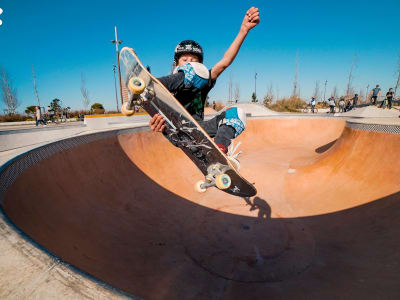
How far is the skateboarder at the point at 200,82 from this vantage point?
2.81 meters

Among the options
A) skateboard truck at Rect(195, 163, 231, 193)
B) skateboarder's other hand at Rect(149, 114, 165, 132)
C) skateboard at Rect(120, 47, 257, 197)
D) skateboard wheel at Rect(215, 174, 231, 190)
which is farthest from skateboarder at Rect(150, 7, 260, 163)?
skateboard wheel at Rect(215, 174, 231, 190)

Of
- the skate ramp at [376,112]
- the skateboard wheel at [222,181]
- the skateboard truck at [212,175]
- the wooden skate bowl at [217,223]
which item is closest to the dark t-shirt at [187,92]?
the skateboard truck at [212,175]

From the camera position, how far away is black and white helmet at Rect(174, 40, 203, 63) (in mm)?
3349

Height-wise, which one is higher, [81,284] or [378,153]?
[81,284]

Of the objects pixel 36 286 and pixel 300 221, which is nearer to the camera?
pixel 36 286

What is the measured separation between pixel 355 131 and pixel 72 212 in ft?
28.0

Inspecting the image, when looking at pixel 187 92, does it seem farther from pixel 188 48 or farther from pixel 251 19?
pixel 251 19

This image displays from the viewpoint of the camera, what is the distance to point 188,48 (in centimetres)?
335

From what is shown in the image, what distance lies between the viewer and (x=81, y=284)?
0.91m

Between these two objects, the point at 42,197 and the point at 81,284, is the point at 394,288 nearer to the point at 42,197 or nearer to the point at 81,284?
the point at 81,284

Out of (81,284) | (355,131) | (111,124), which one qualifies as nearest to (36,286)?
(81,284)

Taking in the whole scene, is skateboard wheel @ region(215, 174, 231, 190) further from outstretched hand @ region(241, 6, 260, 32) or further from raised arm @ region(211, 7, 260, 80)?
outstretched hand @ region(241, 6, 260, 32)

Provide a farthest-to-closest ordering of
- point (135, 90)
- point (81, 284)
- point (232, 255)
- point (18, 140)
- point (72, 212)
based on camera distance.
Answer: point (18, 140)
point (232, 255)
point (72, 212)
point (135, 90)
point (81, 284)

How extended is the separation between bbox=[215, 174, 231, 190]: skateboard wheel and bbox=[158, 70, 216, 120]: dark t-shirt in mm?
1288
